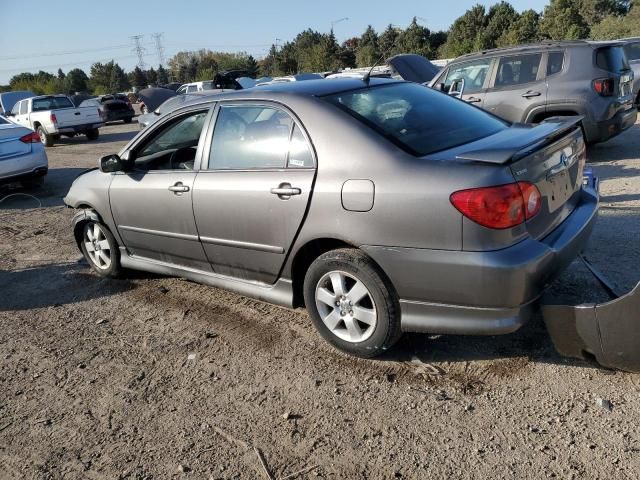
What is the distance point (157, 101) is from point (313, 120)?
53.6 feet

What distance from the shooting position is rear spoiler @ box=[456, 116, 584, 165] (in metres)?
2.76

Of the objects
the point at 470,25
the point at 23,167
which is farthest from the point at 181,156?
the point at 470,25

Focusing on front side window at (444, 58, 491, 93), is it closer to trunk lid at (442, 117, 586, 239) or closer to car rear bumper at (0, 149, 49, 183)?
trunk lid at (442, 117, 586, 239)

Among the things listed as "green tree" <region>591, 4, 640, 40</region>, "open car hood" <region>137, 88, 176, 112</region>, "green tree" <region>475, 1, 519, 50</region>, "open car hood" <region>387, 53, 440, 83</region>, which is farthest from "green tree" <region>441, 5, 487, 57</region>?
"open car hood" <region>387, 53, 440, 83</region>

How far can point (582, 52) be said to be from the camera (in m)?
→ 7.86

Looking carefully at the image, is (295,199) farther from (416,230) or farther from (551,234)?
(551,234)

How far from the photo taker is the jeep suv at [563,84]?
7719 mm

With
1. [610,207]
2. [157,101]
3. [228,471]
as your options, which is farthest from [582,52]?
[157,101]

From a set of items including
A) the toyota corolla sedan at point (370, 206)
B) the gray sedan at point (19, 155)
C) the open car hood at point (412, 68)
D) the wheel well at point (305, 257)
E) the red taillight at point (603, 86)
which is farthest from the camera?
the open car hood at point (412, 68)

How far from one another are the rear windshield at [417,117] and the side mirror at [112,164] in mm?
2012

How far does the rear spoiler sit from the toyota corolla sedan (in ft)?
0.04

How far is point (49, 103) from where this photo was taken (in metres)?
19.7

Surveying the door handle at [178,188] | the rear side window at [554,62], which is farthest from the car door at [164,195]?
the rear side window at [554,62]

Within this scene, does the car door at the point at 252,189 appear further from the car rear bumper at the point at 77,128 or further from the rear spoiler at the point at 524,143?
the car rear bumper at the point at 77,128
